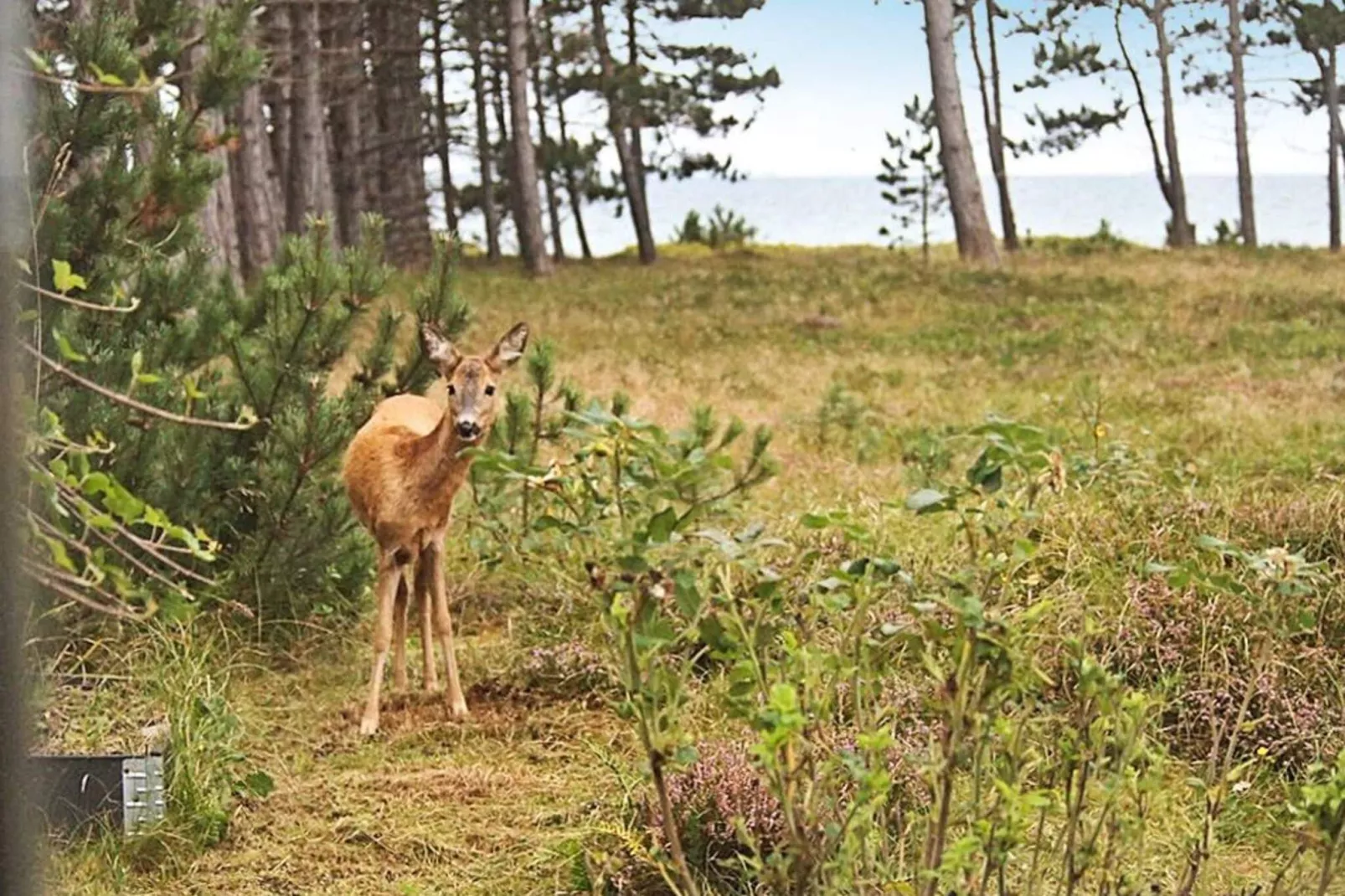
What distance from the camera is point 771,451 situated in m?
6.79

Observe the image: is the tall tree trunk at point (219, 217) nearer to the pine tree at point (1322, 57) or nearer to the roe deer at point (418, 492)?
the roe deer at point (418, 492)

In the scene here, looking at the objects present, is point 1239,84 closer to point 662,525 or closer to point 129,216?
point 129,216

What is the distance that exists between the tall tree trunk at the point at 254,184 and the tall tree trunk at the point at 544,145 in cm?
382

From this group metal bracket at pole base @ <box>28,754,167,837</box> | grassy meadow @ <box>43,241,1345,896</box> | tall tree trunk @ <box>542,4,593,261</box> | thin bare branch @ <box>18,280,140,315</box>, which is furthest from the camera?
tall tree trunk @ <box>542,4,593,261</box>

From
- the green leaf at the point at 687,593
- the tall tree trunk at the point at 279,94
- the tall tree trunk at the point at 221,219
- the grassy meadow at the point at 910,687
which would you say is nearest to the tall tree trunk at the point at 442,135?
the tall tree trunk at the point at 279,94

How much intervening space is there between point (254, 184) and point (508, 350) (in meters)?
9.81

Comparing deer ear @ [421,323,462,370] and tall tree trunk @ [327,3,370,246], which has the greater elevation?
tall tree trunk @ [327,3,370,246]

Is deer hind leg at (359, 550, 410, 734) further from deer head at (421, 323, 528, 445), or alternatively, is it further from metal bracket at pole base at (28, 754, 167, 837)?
metal bracket at pole base at (28, 754, 167, 837)

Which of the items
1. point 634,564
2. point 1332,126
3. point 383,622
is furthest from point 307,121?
point 634,564

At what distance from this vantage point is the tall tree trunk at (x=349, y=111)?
1698cm

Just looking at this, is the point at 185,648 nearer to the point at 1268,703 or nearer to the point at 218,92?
the point at 218,92

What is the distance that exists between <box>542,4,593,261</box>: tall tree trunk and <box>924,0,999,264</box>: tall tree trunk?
413cm

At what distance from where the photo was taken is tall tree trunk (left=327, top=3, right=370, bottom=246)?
1698 centimetres

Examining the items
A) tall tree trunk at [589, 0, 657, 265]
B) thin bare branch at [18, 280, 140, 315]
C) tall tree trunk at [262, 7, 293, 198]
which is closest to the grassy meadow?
thin bare branch at [18, 280, 140, 315]
